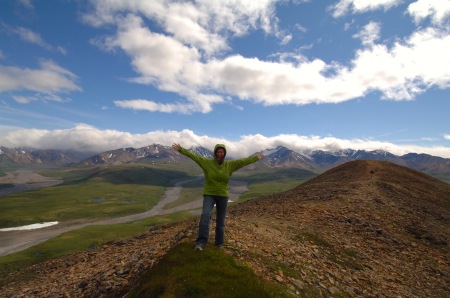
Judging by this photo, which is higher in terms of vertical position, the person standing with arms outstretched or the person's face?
the person's face

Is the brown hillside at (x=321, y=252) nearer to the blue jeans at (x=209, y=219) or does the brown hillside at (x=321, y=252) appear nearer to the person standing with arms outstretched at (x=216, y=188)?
the blue jeans at (x=209, y=219)

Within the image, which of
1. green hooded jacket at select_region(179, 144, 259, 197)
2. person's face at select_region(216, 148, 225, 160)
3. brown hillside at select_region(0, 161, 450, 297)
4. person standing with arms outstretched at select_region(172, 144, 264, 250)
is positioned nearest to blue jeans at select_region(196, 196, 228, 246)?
person standing with arms outstretched at select_region(172, 144, 264, 250)

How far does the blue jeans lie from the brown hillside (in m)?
1.00

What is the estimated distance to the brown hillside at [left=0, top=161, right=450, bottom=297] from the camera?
15.5 metres

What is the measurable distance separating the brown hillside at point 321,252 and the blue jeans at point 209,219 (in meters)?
1.00

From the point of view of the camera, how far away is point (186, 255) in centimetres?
1346

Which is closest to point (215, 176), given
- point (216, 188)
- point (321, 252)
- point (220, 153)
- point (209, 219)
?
point (216, 188)

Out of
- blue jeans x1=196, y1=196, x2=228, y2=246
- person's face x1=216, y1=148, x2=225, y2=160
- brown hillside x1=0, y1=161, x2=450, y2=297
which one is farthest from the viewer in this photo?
brown hillside x1=0, y1=161, x2=450, y2=297

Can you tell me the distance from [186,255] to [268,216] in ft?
58.3

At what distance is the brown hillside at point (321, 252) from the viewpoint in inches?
609

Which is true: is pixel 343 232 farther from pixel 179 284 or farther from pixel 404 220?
pixel 179 284

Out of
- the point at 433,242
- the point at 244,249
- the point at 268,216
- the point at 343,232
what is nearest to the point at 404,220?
the point at 433,242

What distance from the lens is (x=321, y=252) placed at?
20156 millimetres

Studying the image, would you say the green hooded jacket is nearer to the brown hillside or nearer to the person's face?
the person's face
